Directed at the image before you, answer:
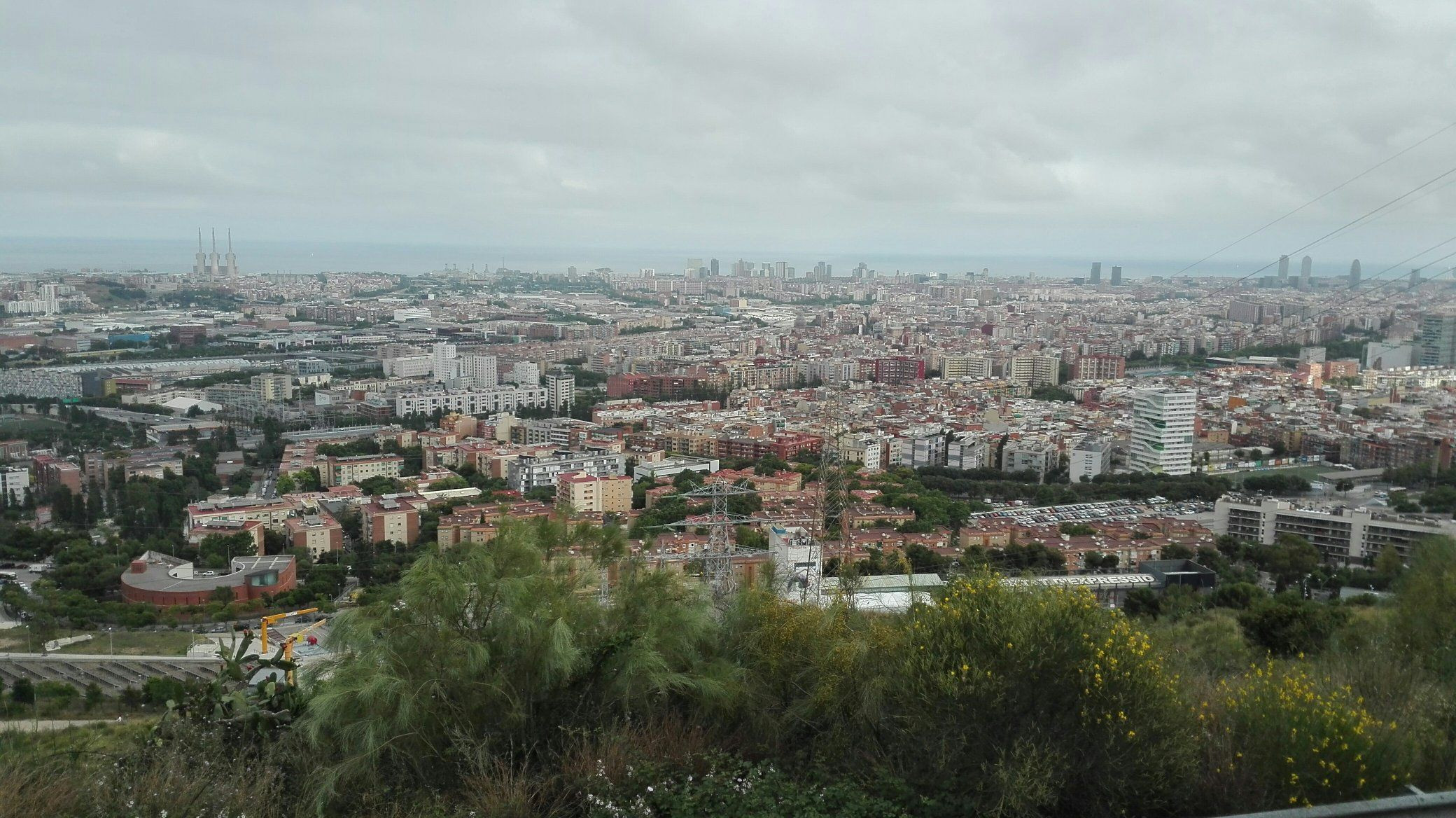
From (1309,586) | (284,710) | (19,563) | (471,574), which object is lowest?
(19,563)

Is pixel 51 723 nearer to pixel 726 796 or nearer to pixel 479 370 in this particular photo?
pixel 726 796

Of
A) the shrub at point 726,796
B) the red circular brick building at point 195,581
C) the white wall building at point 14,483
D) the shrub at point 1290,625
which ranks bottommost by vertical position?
the white wall building at point 14,483

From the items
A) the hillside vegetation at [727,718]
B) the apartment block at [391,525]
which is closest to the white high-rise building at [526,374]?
the apartment block at [391,525]

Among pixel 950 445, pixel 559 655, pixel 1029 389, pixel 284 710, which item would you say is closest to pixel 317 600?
pixel 284 710

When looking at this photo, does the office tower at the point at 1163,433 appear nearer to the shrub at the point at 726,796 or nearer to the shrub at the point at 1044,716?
the shrub at the point at 1044,716

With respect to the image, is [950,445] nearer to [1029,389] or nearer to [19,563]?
[1029,389]

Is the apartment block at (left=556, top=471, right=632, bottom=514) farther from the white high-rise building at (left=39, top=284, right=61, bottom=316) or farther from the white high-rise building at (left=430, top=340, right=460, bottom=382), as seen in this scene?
the white high-rise building at (left=39, top=284, right=61, bottom=316)
